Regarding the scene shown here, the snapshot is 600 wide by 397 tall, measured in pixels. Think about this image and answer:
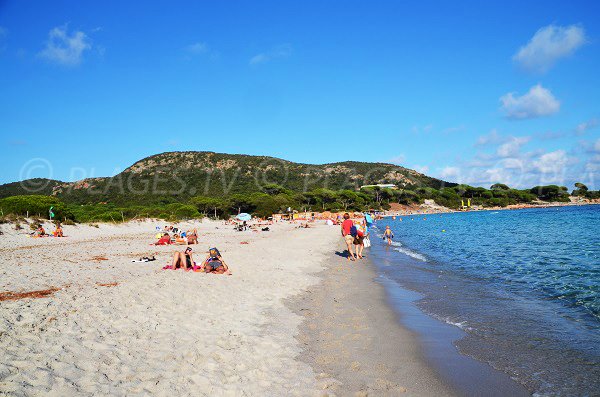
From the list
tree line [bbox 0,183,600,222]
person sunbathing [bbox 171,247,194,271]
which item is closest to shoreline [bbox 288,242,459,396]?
person sunbathing [bbox 171,247,194,271]

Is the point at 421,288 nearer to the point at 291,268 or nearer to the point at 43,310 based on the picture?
the point at 291,268

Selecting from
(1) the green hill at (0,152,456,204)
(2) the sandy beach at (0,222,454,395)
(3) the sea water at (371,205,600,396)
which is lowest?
(3) the sea water at (371,205,600,396)

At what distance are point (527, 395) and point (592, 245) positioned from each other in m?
20.0

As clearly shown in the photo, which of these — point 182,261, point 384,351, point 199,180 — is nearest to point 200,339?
point 384,351

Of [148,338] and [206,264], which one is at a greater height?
[206,264]

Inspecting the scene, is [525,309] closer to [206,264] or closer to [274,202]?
[206,264]

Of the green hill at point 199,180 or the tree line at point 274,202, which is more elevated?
the green hill at point 199,180

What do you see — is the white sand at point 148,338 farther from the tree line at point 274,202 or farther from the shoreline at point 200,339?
the tree line at point 274,202

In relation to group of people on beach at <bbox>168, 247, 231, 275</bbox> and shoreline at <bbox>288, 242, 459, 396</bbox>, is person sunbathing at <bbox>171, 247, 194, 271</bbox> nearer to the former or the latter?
group of people on beach at <bbox>168, 247, 231, 275</bbox>

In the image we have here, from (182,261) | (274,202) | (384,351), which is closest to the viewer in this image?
(384,351)

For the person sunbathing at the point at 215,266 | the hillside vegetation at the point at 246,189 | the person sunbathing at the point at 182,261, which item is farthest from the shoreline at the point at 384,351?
the hillside vegetation at the point at 246,189

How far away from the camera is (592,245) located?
19984 millimetres

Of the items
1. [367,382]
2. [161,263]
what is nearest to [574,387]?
[367,382]

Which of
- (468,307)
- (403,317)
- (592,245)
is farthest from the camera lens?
(592,245)
